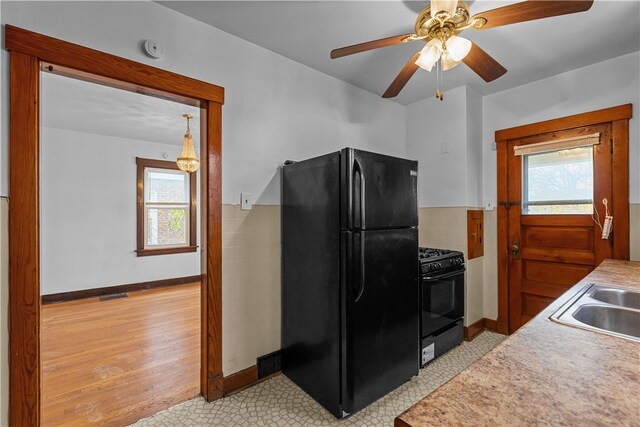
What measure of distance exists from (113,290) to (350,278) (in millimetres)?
4644

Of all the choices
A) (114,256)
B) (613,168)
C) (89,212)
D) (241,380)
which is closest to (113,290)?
A: (114,256)

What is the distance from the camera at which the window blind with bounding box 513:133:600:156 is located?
261 centimetres

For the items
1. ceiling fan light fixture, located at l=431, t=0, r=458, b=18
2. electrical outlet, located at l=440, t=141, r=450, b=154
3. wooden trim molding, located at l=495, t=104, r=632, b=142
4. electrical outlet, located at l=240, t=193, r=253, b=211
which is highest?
ceiling fan light fixture, located at l=431, t=0, r=458, b=18

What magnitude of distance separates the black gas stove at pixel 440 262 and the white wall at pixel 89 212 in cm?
461

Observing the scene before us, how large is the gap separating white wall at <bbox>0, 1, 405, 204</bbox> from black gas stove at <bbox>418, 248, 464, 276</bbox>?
1.32 meters

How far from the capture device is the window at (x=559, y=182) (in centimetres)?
267

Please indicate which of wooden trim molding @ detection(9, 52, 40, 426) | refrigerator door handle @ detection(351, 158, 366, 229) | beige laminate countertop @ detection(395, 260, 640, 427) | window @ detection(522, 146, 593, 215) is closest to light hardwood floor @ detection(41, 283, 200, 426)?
wooden trim molding @ detection(9, 52, 40, 426)

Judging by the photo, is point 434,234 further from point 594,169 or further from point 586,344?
point 586,344

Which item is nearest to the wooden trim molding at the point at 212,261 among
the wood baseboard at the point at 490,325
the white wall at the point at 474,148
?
the white wall at the point at 474,148

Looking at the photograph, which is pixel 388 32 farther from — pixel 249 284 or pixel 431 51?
pixel 249 284

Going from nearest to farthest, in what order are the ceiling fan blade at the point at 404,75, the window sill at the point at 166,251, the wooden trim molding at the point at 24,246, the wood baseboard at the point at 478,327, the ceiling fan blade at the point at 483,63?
1. the wooden trim molding at the point at 24,246
2. the ceiling fan blade at the point at 483,63
3. the ceiling fan blade at the point at 404,75
4. the wood baseboard at the point at 478,327
5. the window sill at the point at 166,251

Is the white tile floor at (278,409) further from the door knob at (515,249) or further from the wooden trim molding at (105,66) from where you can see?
the wooden trim molding at (105,66)

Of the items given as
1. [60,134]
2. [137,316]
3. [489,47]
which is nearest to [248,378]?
[137,316]

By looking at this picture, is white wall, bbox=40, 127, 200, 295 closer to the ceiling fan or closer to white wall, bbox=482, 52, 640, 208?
the ceiling fan
